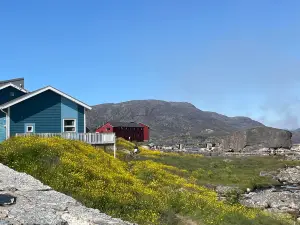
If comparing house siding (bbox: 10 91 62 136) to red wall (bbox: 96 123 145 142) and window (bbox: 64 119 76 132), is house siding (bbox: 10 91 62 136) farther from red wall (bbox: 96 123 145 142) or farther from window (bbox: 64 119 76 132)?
red wall (bbox: 96 123 145 142)

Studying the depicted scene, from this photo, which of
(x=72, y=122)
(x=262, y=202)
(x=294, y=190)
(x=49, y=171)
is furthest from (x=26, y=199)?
(x=294, y=190)

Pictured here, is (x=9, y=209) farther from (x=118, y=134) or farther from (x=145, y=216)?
(x=118, y=134)

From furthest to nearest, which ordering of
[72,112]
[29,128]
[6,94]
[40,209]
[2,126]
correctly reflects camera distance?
[6,94] < [72,112] < [2,126] < [29,128] < [40,209]

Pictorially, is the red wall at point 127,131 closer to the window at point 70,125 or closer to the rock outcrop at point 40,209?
the window at point 70,125

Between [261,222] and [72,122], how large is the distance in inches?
853

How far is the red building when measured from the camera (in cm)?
8019

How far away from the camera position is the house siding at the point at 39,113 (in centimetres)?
3164

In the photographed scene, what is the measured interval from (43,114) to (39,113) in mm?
364

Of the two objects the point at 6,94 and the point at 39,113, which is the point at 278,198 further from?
the point at 6,94

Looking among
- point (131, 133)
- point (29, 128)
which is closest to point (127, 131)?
point (131, 133)

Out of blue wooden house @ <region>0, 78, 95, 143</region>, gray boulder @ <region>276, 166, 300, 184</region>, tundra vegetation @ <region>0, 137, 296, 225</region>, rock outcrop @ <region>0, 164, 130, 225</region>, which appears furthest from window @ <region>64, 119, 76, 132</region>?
rock outcrop @ <region>0, 164, 130, 225</region>

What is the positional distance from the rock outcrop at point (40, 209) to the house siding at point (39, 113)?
20234 millimetres

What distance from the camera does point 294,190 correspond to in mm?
33781

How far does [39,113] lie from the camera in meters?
32.7
